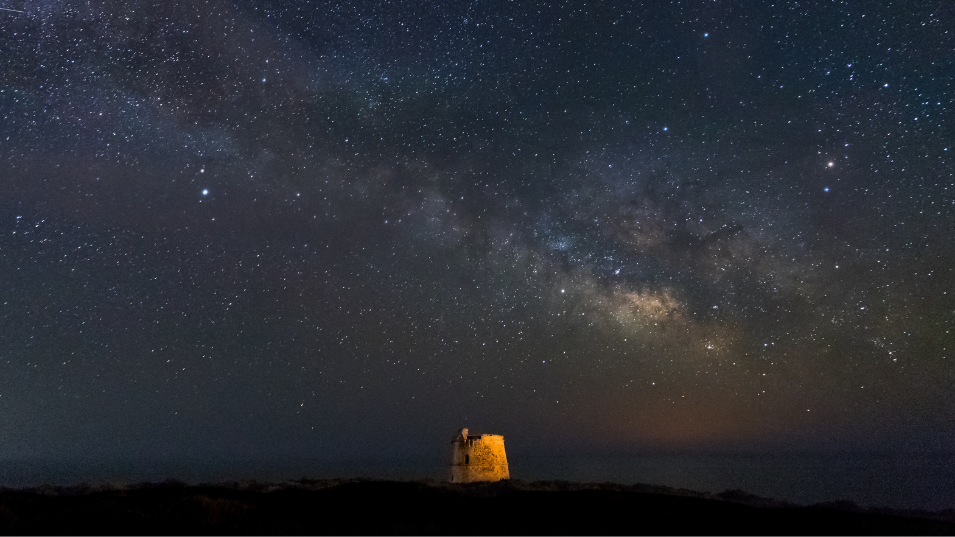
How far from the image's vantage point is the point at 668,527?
14.3m

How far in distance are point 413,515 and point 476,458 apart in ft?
52.7

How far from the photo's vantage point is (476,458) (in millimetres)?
30875

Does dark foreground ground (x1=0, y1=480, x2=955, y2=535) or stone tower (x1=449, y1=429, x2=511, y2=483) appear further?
stone tower (x1=449, y1=429, x2=511, y2=483)

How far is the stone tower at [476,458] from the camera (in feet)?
100

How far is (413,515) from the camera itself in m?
15.4

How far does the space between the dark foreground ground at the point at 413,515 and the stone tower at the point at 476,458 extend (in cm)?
1229

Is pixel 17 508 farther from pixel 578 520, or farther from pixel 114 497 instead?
pixel 578 520

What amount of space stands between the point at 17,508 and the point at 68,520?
382 centimetres

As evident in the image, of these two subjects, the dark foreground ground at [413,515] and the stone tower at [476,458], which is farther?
the stone tower at [476,458]

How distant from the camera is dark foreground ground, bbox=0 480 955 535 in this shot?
13953 mm

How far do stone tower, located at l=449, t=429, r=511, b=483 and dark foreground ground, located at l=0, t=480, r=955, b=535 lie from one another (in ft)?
40.3

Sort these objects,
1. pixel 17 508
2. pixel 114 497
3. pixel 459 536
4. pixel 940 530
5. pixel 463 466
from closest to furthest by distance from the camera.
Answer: pixel 459 536, pixel 940 530, pixel 17 508, pixel 114 497, pixel 463 466

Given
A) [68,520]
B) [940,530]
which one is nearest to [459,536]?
[68,520]

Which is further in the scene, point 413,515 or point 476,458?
point 476,458
